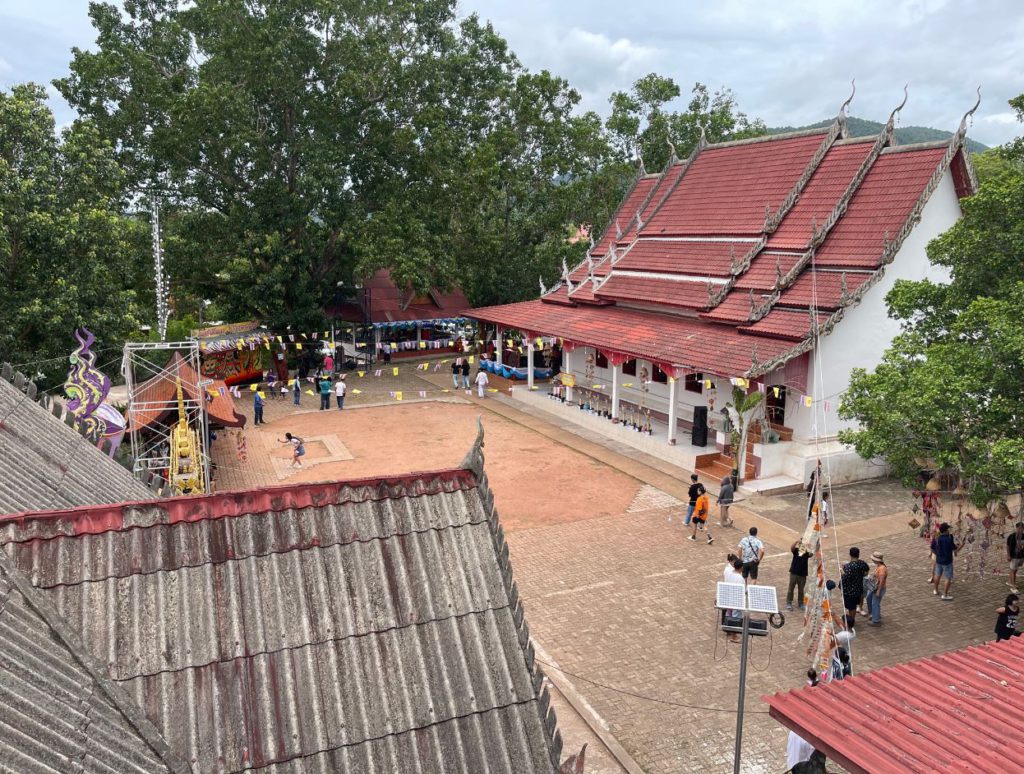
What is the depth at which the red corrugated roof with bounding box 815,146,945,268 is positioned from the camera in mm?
20422

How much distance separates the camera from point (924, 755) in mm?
5699

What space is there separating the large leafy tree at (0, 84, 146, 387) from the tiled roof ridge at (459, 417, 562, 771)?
15675 mm

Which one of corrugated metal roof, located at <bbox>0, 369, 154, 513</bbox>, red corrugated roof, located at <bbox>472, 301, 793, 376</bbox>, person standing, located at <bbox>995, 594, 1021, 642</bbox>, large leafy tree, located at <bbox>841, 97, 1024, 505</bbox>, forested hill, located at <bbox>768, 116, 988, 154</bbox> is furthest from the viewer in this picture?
forested hill, located at <bbox>768, 116, 988, 154</bbox>

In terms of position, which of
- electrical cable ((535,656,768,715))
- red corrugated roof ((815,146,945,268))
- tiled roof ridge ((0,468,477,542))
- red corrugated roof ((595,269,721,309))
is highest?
red corrugated roof ((815,146,945,268))

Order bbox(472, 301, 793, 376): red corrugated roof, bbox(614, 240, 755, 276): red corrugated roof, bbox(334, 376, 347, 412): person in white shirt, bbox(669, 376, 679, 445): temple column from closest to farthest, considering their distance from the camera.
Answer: bbox(472, 301, 793, 376): red corrugated roof
bbox(669, 376, 679, 445): temple column
bbox(614, 240, 755, 276): red corrugated roof
bbox(334, 376, 347, 412): person in white shirt

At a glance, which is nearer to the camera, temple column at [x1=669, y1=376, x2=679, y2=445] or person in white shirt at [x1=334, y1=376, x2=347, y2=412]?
temple column at [x1=669, y1=376, x2=679, y2=445]

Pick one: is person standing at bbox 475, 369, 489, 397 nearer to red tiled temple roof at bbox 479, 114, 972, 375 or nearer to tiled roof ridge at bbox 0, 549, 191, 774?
red tiled temple roof at bbox 479, 114, 972, 375

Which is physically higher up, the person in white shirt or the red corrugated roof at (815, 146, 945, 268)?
the red corrugated roof at (815, 146, 945, 268)

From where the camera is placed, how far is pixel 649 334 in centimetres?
2397

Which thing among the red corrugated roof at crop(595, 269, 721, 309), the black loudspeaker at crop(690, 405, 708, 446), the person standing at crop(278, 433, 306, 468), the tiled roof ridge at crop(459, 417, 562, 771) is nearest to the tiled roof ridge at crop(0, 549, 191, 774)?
the tiled roof ridge at crop(459, 417, 562, 771)

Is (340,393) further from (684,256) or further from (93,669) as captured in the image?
(93,669)

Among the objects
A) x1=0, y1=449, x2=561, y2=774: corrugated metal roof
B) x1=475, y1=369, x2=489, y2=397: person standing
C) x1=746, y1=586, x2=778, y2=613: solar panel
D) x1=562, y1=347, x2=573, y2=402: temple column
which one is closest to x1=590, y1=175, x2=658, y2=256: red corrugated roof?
x1=562, y1=347, x2=573, y2=402: temple column

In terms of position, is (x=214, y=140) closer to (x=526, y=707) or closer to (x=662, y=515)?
(x=662, y=515)

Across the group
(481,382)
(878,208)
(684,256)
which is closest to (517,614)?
(878,208)
